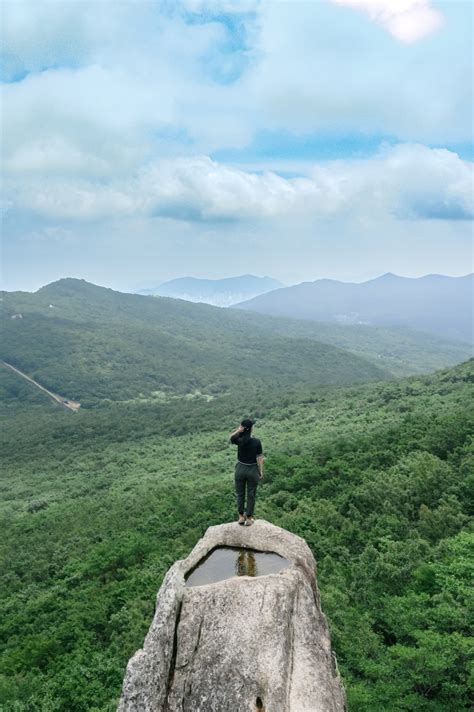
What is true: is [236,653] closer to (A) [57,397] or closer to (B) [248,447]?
(B) [248,447]

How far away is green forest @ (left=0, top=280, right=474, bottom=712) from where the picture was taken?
1511 centimetres

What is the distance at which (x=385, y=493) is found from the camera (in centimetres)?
2606

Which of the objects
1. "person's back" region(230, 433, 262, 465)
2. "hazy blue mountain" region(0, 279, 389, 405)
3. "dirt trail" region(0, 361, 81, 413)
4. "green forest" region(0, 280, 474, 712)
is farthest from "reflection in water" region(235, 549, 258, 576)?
"hazy blue mountain" region(0, 279, 389, 405)

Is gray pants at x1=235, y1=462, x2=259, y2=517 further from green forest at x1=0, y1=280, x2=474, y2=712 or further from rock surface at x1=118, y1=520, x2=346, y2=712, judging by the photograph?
green forest at x1=0, y1=280, x2=474, y2=712

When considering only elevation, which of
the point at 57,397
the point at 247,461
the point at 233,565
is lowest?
the point at 57,397

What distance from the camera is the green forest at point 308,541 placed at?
1511 centimetres

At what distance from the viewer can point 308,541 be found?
23328 millimetres

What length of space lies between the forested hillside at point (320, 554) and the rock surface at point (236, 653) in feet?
20.0

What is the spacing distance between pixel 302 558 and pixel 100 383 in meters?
140

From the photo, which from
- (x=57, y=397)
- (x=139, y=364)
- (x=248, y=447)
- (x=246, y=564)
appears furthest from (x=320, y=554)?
(x=139, y=364)

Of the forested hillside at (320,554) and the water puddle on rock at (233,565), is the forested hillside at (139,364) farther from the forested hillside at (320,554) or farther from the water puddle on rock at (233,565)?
the water puddle on rock at (233,565)

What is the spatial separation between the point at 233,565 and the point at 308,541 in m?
13.3

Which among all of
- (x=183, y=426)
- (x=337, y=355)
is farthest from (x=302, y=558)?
(x=337, y=355)

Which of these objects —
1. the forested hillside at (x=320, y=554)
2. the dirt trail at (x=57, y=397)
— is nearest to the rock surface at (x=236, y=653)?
the forested hillside at (x=320, y=554)
